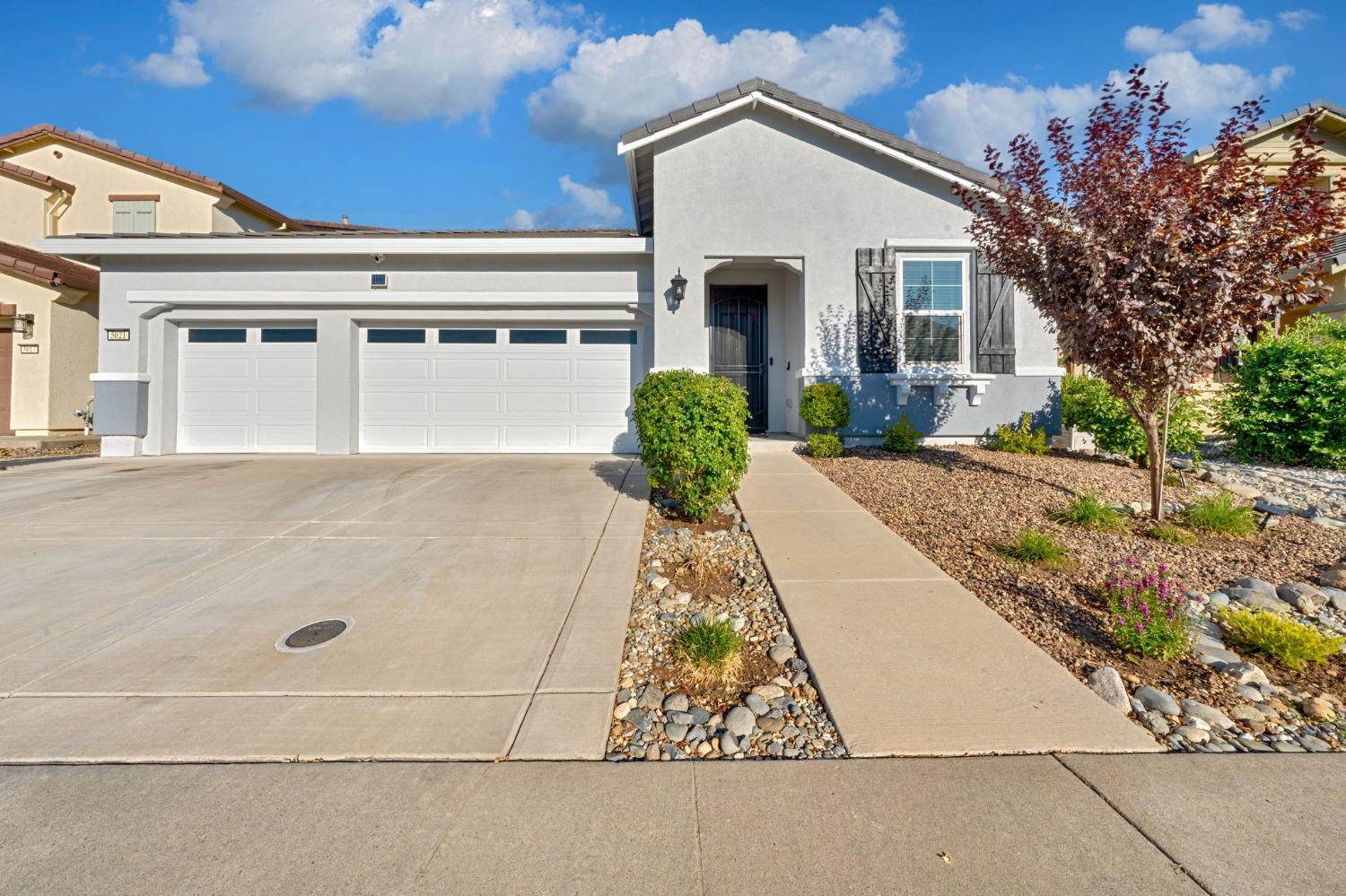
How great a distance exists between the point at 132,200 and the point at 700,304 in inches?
592

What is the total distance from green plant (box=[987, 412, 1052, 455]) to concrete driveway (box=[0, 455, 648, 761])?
5.65 metres

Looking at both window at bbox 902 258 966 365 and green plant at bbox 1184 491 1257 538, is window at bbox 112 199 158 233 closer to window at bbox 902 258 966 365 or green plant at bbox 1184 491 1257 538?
window at bbox 902 258 966 365

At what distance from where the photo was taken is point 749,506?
6125mm

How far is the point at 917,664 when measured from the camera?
10.2 ft

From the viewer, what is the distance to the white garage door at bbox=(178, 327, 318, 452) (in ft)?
34.6

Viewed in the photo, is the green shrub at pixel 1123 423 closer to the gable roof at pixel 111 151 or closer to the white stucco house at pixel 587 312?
the white stucco house at pixel 587 312

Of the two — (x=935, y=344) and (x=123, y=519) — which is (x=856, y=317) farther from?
(x=123, y=519)

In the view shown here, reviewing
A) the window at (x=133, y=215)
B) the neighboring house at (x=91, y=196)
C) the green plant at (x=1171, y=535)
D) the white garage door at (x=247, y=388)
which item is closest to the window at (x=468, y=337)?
the white garage door at (x=247, y=388)

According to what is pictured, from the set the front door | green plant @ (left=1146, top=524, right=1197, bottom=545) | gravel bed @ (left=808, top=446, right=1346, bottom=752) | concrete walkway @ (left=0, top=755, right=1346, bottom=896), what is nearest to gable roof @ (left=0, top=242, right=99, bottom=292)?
the front door

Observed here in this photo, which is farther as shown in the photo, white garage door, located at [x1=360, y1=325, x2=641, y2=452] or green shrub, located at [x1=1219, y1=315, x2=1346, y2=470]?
white garage door, located at [x1=360, y1=325, x2=641, y2=452]

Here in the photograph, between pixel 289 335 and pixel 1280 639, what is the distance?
12.5 meters

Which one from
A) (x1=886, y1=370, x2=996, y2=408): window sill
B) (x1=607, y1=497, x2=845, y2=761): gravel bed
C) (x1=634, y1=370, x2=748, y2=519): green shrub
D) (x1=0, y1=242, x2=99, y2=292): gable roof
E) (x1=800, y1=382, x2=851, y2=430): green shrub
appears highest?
(x1=0, y1=242, x2=99, y2=292): gable roof

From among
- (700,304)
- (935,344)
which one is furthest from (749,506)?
(935,344)

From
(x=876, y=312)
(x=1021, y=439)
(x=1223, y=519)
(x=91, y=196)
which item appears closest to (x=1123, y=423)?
(x=1021, y=439)
